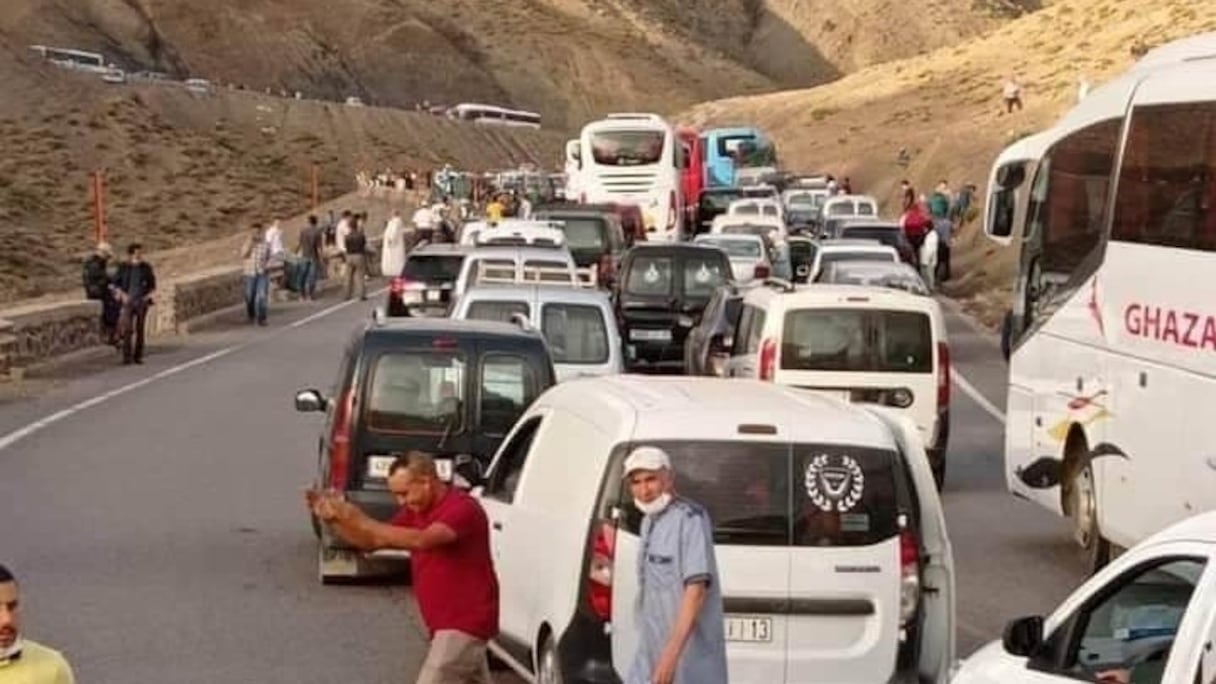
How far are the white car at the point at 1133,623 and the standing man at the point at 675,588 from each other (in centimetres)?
105

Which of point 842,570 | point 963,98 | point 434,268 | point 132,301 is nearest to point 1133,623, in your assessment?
point 842,570

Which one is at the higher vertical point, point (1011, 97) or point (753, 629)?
point (1011, 97)

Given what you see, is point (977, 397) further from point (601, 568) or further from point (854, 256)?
point (601, 568)

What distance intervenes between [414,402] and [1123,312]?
4.48 metres

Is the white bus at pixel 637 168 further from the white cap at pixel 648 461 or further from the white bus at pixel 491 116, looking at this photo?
the white bus at pixel 491 116

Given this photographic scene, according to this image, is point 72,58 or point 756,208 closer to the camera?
point 756,208

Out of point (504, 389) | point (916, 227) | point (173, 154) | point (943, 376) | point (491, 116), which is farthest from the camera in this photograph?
point (491, 116)

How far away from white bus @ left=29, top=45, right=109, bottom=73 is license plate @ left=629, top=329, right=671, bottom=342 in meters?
82.5

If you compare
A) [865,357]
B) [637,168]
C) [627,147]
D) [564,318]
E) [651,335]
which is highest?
[627,147]

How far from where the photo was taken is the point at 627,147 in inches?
2331

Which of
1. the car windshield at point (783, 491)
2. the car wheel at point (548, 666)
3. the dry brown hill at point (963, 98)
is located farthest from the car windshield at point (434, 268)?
the dry brown hill at point (963, 98)

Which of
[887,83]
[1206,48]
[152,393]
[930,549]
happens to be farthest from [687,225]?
[930,549]

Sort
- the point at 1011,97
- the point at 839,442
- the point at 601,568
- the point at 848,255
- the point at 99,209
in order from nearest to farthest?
the point at 601,568
the point at 839,442
the point at 848,255
the point at 99,209
the point at 1011,97

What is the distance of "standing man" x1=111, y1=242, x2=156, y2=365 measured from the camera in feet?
108
